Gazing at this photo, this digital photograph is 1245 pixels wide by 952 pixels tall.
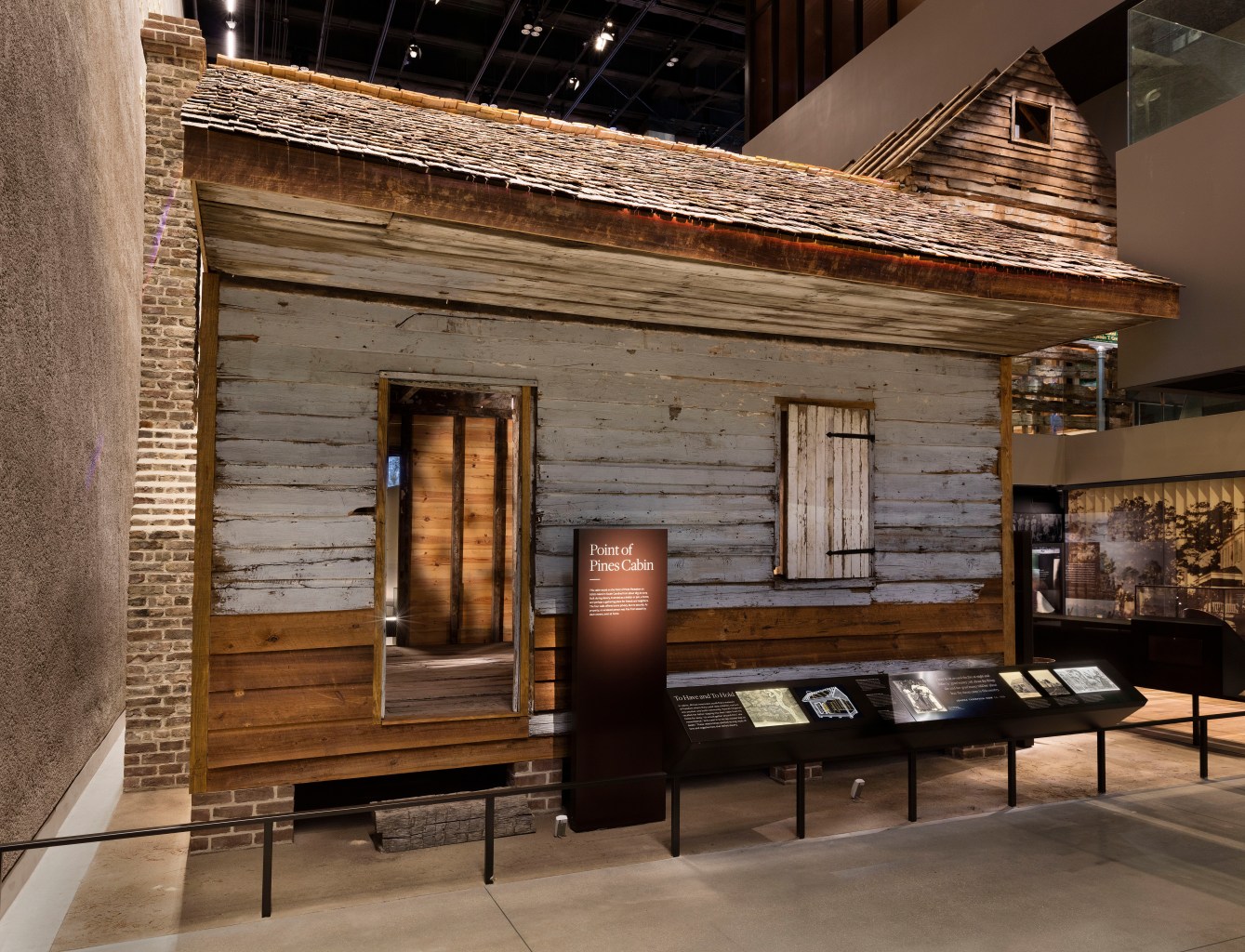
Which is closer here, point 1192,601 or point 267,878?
point 267,878

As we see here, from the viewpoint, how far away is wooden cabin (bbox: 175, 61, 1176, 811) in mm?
5387

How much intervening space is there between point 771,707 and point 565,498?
2.22 meters

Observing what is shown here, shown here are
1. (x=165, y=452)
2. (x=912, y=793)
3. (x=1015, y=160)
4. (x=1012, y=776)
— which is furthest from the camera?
(x=1015, y=160)

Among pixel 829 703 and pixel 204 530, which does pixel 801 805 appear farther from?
pixel 204 530

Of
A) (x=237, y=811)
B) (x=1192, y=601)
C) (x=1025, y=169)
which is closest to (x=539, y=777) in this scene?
(x=237, y=811)

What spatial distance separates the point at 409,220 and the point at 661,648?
350 cm

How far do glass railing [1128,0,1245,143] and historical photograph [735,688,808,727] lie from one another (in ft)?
24.4

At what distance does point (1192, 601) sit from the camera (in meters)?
12.6

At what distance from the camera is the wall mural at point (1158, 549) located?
12.4 metres

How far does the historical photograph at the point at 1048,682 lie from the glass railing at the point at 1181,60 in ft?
19.6

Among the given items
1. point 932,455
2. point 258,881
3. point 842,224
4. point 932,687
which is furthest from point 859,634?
point 258,881

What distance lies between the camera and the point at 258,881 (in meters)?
5.40

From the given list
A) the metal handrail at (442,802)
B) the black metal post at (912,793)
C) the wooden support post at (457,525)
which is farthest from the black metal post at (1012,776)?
the wooden support post at (457,525)

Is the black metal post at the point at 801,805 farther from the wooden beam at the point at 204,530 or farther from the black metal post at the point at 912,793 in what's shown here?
the wooden beam at the point at 204,530
